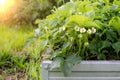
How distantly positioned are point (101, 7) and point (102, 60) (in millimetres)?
483

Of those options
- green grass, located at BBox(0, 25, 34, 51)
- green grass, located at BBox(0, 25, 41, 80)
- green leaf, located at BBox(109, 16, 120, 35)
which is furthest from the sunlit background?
green leaf, located at BBox(109, 16, 120, 35)

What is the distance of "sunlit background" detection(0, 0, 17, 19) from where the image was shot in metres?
4.78

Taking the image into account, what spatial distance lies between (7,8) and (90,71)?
3.20 m

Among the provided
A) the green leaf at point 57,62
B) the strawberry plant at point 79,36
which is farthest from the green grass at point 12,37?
the green leaf at point 57,62

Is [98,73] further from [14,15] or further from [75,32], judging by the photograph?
[14,15]

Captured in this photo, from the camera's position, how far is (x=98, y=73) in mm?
1820

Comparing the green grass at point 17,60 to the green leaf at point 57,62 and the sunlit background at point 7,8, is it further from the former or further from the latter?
the green leaf at point 57,62

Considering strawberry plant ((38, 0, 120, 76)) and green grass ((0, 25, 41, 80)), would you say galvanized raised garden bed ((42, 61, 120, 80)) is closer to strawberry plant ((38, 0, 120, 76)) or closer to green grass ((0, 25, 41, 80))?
strawberry plant ((38, 0, 120, 76))

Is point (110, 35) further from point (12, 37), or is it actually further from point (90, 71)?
point (12, 37)

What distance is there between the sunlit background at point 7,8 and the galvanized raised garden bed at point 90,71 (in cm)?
307

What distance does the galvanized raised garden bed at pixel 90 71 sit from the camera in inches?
70.9

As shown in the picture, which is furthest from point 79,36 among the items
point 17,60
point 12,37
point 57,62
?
→ point 12,37

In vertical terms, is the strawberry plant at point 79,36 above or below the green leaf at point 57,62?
above

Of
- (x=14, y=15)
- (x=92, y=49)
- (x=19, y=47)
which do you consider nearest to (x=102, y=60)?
(x=92, y=49)
